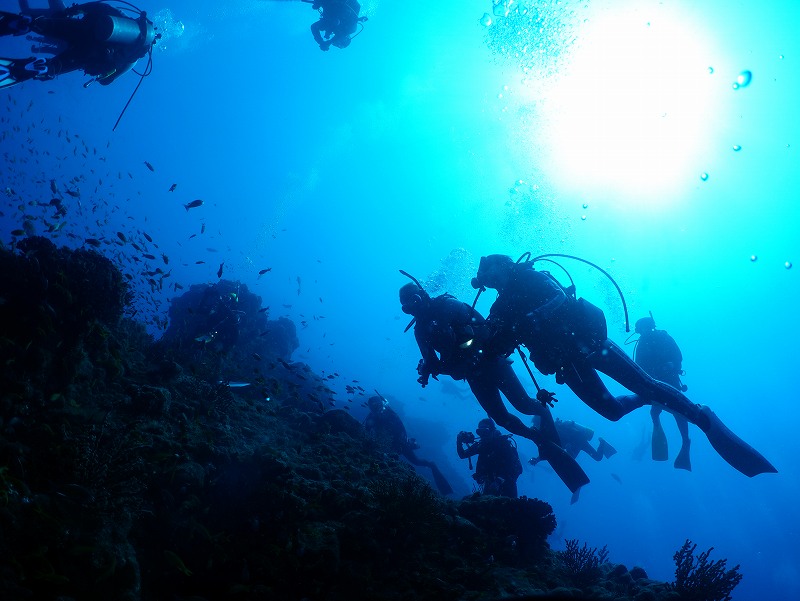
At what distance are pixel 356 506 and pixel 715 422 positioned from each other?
548 centimetres

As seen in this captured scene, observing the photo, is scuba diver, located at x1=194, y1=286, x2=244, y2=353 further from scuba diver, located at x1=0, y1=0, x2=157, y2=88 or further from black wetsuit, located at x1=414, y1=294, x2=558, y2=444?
black wetsuit, located at x1=414, y1=294, x2=558, y2=444

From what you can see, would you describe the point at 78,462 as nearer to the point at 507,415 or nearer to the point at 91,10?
the point at 507,415

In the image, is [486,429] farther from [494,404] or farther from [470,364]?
[470,364]

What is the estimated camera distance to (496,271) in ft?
20.7

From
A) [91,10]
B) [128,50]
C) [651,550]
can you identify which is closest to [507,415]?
[128,50]

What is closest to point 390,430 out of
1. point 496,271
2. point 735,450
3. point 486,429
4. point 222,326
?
point 486,429

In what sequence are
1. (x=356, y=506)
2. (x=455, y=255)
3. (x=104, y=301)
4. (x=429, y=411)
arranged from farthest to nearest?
(x=429, y=411), (x=455, y=255), (x=104, y=301), (x=356, y=506)

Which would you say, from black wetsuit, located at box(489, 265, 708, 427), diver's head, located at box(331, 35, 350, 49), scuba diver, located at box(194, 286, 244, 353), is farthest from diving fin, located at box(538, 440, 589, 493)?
diver's head, located at box(331, 35, 350, 49)

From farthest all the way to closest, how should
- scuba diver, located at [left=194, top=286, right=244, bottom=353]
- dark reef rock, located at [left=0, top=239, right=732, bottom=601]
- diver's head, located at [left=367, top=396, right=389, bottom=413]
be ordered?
diver's head, located at [left=367, top=396, right=389, bottom=413], scuba diver, located at [left=194, top=286, right=244, bottom=353], dark reef rock, located at [left=0, top=239, right=732, bottom=601]

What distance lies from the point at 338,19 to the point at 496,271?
1064 cm

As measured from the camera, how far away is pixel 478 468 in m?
10.1

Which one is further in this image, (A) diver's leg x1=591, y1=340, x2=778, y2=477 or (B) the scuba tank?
(B) the scuba tank

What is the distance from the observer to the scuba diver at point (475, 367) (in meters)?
6.56

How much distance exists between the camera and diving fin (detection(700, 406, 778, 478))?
5.21m
